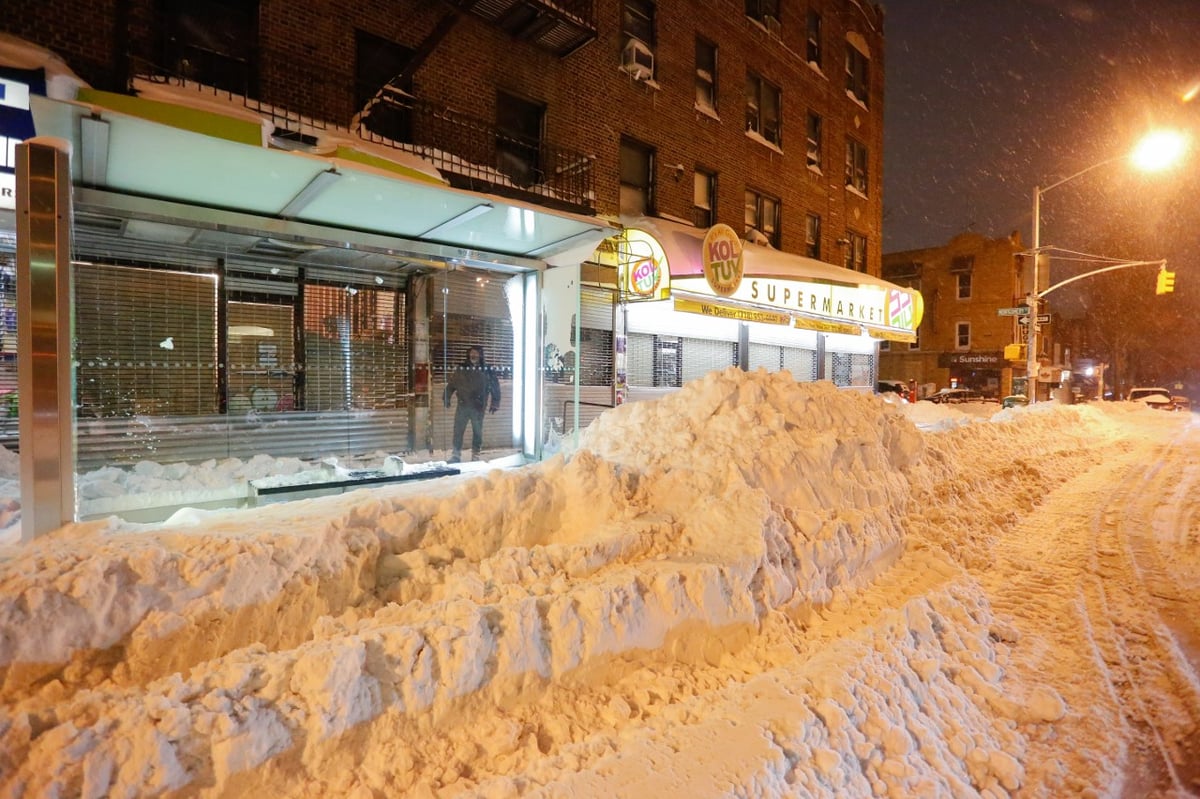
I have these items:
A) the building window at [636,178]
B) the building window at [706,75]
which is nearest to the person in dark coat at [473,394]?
the building window at [636,178]

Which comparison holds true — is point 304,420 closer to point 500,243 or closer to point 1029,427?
point 500,243

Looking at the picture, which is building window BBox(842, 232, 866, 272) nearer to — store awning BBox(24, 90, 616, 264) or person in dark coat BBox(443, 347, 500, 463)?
store awning BBox(24, 90, 616, 264)

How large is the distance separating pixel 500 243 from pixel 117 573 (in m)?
5.45

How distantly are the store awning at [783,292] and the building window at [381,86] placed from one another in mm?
4172

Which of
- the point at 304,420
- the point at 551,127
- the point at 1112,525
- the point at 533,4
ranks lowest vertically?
the point at 1112,525

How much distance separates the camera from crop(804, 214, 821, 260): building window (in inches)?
750

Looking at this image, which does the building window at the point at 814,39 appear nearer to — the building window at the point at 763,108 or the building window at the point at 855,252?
the building window at the point at 763,108

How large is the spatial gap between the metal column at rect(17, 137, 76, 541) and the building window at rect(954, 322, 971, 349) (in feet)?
149

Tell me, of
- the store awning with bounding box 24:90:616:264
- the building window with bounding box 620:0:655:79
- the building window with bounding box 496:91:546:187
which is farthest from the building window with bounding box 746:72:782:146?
the store awning with bounding box 24:90:616:264

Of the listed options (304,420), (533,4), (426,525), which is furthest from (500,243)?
(533,4)

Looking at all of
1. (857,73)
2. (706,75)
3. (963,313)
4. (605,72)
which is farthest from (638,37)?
(963,313)

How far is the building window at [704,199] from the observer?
15.1m

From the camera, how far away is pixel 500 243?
765 centimetres

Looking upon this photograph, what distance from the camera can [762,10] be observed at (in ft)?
54.0
